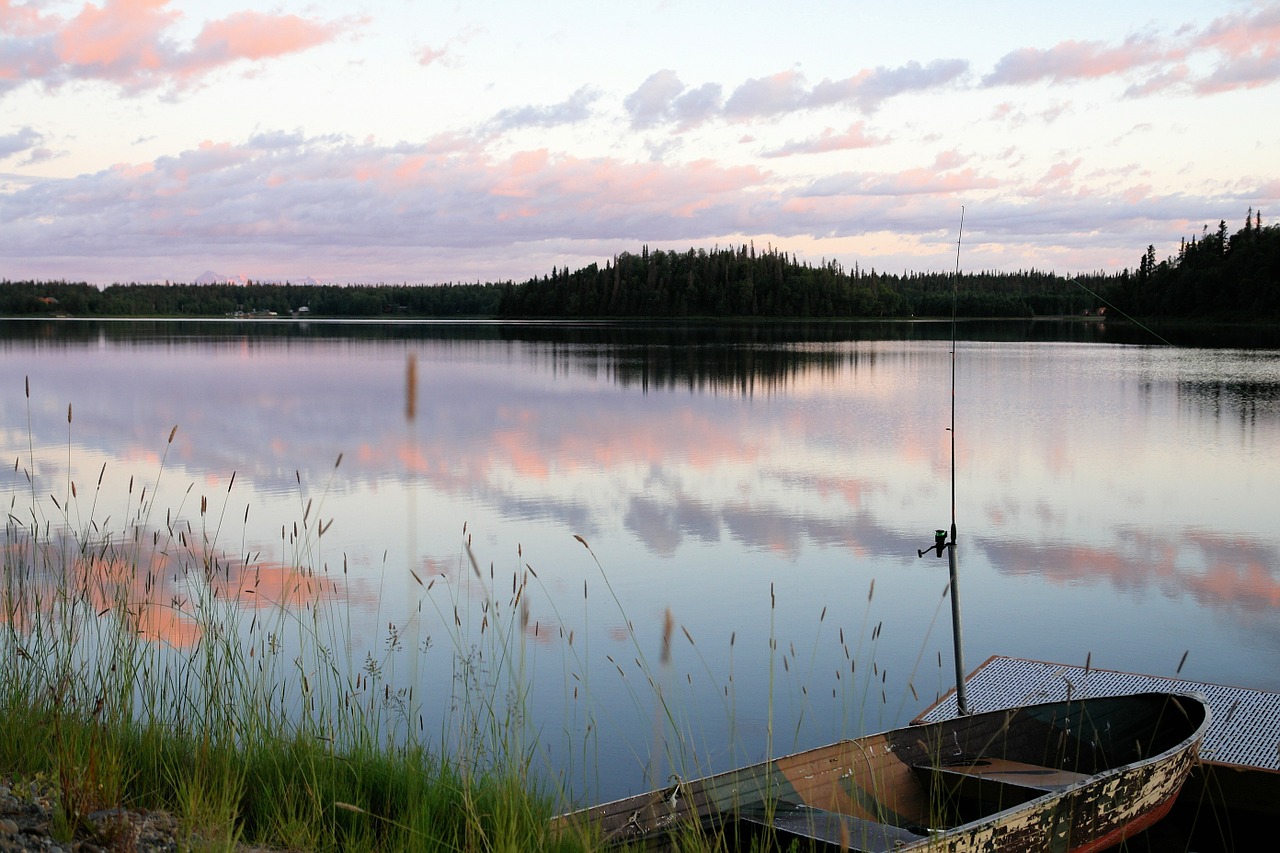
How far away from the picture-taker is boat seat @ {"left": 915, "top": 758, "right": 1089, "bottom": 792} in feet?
17.4

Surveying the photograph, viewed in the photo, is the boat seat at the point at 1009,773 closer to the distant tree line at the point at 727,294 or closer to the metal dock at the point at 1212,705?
the metal dock at the point at 1212,705

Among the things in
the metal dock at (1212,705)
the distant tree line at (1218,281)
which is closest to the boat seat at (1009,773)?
the metal dock at (1212,705)

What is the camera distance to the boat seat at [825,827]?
4.46 meters

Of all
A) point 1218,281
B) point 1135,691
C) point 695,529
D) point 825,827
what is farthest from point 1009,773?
point 1218,281

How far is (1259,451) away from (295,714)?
760 inches

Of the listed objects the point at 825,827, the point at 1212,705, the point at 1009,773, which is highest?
the point at 825,827

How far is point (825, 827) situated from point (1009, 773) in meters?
1.46

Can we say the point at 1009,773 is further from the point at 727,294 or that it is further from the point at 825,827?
the point at 727,294

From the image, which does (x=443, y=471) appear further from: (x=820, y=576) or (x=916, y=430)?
(x=916, y=430)

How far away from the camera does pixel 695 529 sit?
13000 millimetres

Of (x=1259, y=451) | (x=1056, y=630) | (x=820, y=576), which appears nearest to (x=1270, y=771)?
(x=1056, y=630)

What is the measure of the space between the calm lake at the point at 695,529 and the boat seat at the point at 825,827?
349 millimetres

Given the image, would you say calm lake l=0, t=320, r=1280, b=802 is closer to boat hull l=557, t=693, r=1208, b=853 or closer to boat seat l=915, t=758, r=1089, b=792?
boat hull l=557, t=693, r=1208, b=853

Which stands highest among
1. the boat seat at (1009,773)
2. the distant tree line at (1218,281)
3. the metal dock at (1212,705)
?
the distant tree line at (1218,281)
